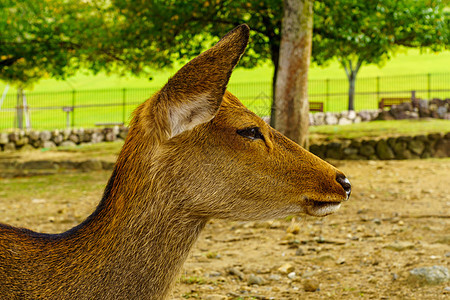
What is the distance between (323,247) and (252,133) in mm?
4289

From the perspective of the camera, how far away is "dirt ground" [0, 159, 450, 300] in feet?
16.6

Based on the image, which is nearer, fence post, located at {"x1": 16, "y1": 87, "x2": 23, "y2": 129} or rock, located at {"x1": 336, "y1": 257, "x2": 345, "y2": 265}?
rock, located at {"x1": 336, "y1": 257, "x2": 345, "y2": 265}

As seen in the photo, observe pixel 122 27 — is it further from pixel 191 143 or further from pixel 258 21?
pixel 191 143

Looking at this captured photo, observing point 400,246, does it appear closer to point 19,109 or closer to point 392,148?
point 392,148

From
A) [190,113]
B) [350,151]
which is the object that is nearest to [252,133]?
[190,113]

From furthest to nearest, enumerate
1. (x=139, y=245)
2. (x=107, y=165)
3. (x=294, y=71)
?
(x=107, y=165) → (x=294, y=71) → (x=139, y=245)

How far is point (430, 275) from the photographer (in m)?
4.92

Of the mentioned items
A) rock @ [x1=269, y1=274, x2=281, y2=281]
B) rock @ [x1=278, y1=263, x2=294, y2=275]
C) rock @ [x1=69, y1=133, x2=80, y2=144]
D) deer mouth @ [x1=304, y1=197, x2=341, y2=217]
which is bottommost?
rock @ [x1=269, y1=274, x2=281, y2=281]

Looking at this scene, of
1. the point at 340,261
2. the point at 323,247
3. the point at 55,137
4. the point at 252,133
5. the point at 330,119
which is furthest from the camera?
the point at 330,119

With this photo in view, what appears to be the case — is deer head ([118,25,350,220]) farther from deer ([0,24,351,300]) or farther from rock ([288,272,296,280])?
rock ([288,272,296,280])

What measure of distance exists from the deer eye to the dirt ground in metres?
0.52

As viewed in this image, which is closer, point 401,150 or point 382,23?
point 382,23

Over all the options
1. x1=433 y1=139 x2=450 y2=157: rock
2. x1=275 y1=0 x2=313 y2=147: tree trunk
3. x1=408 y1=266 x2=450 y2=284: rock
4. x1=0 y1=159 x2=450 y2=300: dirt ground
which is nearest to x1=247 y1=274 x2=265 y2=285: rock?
x1=0 y1=159 x2=450 y2=300: dirt ground

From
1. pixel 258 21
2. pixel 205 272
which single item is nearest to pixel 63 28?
pixel 258 21
